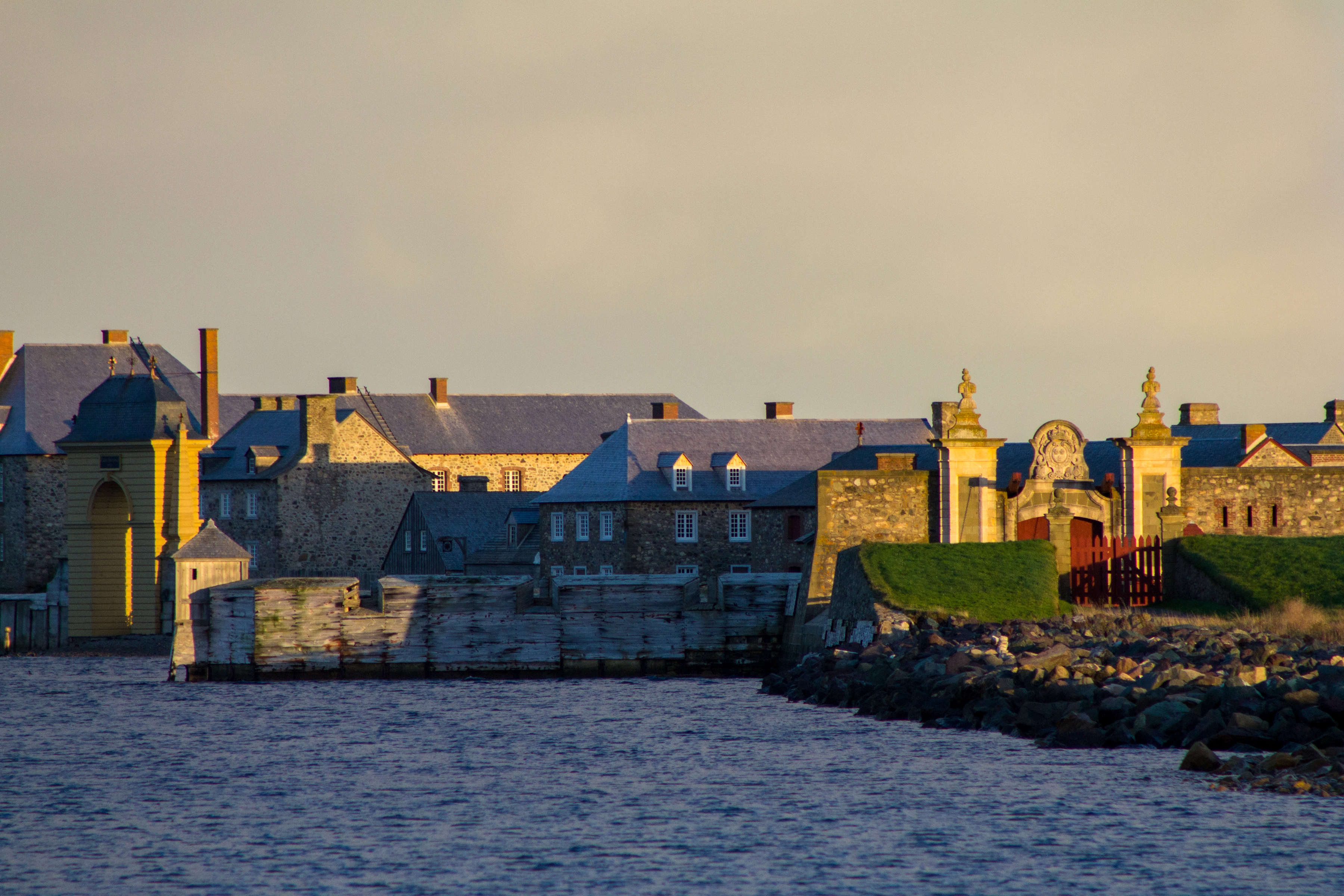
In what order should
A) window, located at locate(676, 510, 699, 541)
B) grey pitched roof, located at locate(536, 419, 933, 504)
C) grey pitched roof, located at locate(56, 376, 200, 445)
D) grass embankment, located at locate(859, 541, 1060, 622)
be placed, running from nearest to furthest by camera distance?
1. grass embankment, located at locate(859, 541, 1060, 622)
2. grey pitched roof, located at locate(56, 376, 200, 445)
3. window, located at locate(676, 510, 699, 541)
4. grey pitched roof, located at locate(536, 419, 933, 504)

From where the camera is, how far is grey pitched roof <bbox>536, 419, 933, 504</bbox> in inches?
2327

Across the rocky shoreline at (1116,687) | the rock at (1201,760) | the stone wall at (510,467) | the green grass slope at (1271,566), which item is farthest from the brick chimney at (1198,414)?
the rock at (1201,760)

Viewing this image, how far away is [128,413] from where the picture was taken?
59031mm

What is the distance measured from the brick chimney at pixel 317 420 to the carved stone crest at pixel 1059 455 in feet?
120

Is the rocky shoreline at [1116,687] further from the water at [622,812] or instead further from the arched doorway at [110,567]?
the arched doorway at [110,567]

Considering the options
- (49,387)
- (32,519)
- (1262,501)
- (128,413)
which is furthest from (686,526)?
(49,387)

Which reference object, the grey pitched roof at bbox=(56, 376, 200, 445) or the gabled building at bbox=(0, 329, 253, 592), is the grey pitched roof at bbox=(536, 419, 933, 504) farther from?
the gabled building at bbox=(0, 329, 253, 592)

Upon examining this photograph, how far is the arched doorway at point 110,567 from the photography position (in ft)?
191

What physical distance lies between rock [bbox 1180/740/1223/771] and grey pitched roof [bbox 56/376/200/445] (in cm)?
4261

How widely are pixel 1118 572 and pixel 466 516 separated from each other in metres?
32.6

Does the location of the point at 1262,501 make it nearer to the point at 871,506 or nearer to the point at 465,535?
the point at 871,506

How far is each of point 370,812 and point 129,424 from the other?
39780 millimetres

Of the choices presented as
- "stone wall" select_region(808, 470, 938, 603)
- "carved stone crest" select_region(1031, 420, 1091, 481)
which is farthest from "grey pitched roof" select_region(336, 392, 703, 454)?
"carved stone crest" select_region(1031, 420, 1091, 481)

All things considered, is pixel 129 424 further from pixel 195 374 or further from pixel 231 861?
pixel 231 861
